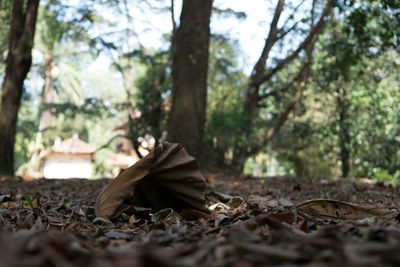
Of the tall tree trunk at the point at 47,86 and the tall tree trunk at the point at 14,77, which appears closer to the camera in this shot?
the tall tree trunk at the point at 14,77

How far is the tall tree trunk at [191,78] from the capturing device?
27.5 ft

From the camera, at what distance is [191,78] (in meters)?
8.53

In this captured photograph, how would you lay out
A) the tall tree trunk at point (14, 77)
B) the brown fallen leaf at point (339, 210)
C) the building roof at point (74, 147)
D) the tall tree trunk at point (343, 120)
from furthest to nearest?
the building roof at point (74, 147) < the tall tree trunk at point (343, 120) < the tall tree trunk at point (14, 77) < the brown fallen leaf at point (339, 210)

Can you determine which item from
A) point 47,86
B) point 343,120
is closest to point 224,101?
point 343,120

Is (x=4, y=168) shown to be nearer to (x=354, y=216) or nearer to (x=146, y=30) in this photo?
(x=146, y=30)

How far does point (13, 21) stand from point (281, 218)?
8380mm

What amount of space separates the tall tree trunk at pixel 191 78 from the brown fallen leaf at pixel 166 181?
15.9 ft

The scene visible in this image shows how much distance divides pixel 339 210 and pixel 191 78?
5757mm

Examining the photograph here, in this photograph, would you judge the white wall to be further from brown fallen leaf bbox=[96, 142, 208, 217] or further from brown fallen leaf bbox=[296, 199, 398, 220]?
brown fallen leaf bbox=[296, 199, 398, 220]

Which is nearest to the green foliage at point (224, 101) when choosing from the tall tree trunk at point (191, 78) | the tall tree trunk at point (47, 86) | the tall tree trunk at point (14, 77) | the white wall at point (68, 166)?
the tall tree trunk at point (191, 78)

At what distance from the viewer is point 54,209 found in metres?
3.47

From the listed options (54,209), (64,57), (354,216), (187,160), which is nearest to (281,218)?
(354,216)

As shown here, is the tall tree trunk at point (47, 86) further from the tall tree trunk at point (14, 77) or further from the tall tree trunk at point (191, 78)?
the tall tree trunk at point (191, 78)

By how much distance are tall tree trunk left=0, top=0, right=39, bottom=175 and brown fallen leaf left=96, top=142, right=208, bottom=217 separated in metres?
6.48
